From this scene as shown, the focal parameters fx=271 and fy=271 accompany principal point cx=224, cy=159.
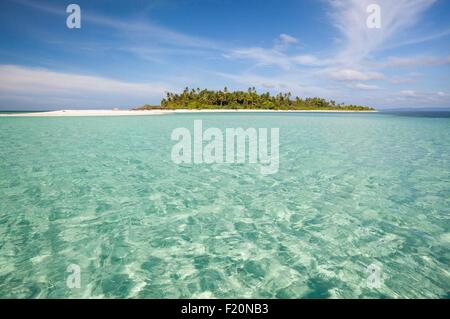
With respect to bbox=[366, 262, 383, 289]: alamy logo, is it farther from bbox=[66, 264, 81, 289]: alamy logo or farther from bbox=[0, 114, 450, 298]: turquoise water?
bbox=[66, 264, 81, 289]: alamy logo

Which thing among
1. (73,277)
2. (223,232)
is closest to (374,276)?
(223,232)

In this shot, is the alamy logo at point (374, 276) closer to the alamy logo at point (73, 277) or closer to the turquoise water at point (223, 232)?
the turquoise water at point (223, 232)

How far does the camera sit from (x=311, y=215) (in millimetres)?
6117

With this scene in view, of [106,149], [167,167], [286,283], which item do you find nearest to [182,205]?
[286,283]

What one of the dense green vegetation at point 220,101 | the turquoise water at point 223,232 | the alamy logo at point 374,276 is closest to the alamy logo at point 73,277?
the turquoise water at point 223,232

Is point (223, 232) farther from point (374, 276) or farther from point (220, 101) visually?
point (220, 101)

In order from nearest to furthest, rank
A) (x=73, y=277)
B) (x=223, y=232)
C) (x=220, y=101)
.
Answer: (x=73, y=277), (x=223, y=232), (x=220, y=101)

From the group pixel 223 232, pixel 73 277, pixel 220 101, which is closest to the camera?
pixel 73 277

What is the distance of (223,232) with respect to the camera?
17.5ft

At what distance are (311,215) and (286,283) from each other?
8.14 ft

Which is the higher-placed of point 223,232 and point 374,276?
point 223,232

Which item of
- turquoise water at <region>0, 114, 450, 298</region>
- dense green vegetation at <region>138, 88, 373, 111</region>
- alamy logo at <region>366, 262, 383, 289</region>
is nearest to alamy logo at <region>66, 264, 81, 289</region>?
turquoise water at <region>0, 114, 450, 298</region>

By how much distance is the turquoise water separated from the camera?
388cm

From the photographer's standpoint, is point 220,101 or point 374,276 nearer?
point 374,276
